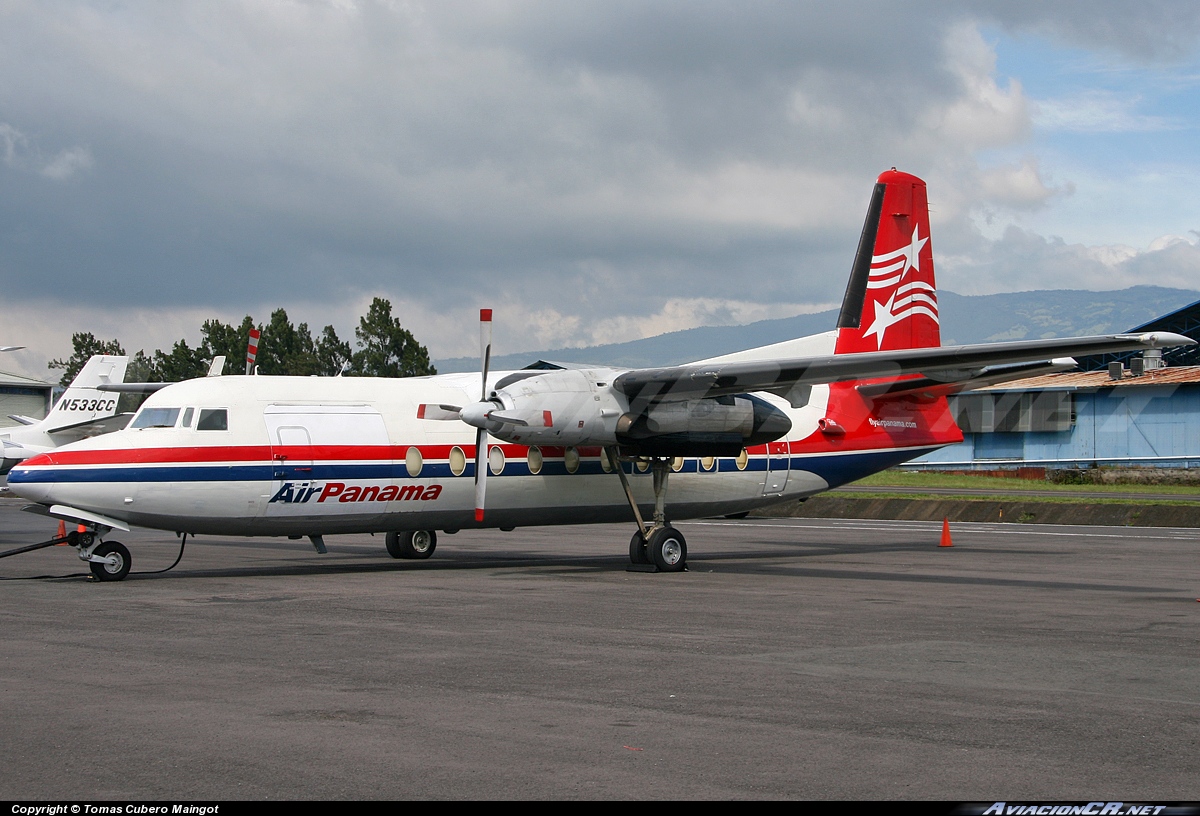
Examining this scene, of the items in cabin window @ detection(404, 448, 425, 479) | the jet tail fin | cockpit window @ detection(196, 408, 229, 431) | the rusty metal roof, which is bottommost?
cabin window @ detection(404, 448, 425, 479)

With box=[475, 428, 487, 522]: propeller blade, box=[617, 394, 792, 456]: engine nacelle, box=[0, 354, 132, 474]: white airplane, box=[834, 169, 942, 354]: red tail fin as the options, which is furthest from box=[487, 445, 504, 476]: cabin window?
box=[0, 354, 132, 474]: white airplane

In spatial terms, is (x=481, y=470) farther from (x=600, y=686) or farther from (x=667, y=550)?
(x=600, y=686)

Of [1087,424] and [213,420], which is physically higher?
[1087,424]

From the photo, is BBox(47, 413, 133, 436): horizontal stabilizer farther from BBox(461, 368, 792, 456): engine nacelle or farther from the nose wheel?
BBox(461, 368, 792, 456): engine nacelle

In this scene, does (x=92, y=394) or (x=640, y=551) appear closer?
(x=640, y=551)

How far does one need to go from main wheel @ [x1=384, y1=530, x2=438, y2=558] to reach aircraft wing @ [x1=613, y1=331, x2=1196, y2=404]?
17.6 ft

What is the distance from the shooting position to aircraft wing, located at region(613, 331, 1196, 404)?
1606cm

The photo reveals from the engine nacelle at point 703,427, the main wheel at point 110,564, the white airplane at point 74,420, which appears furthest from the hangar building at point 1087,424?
the main wheel at point 110,564

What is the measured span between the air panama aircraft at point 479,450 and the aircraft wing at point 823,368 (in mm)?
37

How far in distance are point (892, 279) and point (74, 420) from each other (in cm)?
2620

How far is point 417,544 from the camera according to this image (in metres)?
21.3

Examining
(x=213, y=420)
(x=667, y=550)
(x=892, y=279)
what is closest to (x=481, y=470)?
(x=667, y=550)

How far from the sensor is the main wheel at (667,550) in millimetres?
19000
